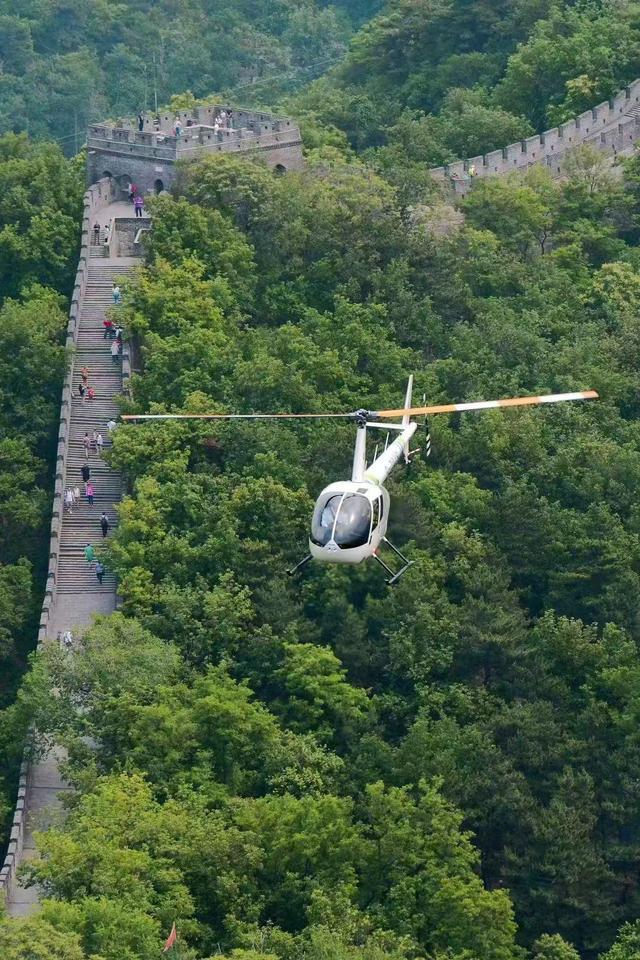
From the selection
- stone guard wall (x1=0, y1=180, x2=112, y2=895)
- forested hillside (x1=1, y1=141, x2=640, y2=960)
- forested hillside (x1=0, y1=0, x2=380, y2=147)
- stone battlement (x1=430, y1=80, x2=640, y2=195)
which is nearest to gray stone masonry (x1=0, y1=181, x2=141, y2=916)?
stone guard wall (x1=0, y1=180, x2=112, y2=895)

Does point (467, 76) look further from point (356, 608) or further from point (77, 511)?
point (356, 608)

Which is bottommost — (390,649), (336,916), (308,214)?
(336,916)

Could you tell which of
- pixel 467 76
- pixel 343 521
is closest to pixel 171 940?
pixel 343 521

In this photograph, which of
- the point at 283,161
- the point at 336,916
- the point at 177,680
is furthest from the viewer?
the point at 283,161

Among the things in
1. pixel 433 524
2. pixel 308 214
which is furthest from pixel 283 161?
pixel 433 524

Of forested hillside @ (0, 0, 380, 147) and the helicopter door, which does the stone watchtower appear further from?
forested hillside @ (0, 0, 380, 147)

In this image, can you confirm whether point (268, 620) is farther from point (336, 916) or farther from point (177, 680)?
point (336, 916)

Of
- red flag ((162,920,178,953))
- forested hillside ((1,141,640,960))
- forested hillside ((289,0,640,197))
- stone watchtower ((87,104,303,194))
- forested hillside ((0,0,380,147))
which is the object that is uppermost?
forested hillside ((0,0,380,147))
